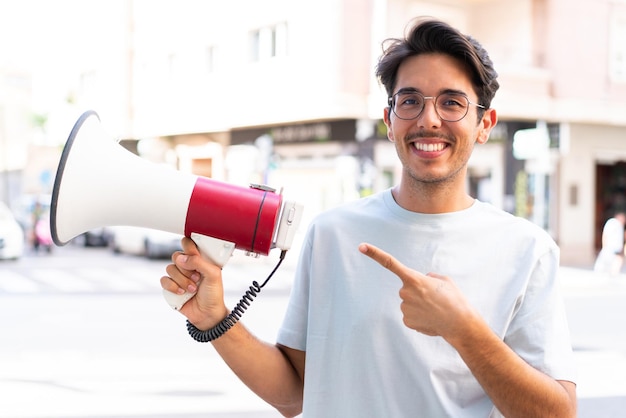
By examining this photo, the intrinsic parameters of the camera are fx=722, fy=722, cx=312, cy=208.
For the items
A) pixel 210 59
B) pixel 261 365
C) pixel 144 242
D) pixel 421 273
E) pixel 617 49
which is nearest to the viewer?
pixel 421 273

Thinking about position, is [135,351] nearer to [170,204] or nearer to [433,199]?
[170,204]

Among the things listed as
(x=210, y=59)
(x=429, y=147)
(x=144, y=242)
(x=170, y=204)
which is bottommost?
(x=144, y=242)

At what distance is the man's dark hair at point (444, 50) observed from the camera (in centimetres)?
151

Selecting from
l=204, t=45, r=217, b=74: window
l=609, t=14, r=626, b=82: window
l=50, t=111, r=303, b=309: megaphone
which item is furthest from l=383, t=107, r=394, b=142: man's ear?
l=204, t=45, r=217, b=74: window

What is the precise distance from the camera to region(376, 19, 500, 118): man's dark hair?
1.51 m

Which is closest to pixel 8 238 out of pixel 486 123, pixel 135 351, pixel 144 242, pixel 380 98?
pixel 144 242

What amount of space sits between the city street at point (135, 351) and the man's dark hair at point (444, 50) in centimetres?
383

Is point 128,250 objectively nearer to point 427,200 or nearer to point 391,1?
point 391,1

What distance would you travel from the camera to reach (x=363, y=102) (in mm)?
15508

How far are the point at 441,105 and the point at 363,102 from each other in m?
14.2

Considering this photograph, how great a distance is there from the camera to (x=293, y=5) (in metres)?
16.1

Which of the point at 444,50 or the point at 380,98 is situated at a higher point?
the point at 380,98

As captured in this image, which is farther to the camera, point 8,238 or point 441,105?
point 8,238

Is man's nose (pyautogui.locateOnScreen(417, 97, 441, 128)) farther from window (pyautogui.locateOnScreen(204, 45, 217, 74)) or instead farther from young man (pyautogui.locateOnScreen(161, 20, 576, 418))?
window (pyautogui.locateOnScreen(204, 45, 217, 74))
